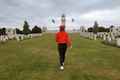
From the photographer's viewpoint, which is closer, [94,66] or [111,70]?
[111,70]

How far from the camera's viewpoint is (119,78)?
1195 centimetres

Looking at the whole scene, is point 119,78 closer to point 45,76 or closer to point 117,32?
point 45,76

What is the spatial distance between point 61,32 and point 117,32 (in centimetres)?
2767

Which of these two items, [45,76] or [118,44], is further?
[118,44]

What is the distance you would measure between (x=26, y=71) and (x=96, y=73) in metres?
3.23

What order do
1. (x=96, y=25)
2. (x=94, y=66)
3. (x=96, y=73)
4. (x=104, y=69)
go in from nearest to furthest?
1. (x=96, y=73)
2. (x=104, y=69)
3. (x=94, y=66)
4. (x=96, y=25)

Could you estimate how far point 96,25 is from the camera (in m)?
98.6

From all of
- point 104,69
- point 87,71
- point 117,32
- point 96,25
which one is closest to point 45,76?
point 87,71

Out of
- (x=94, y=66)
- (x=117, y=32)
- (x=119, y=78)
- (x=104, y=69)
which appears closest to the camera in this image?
(x=119, y=78)

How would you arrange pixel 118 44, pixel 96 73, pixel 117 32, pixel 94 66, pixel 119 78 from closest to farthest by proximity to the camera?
pixel 119 78 < pixel 96 73 < pixel 94 66 < pixel 118 44 < pixel 117 32

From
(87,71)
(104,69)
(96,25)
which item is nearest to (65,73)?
(87,71)

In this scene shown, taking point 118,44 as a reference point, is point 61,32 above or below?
above

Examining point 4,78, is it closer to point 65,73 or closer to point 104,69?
point 65,73

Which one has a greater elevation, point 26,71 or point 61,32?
point 61,32
